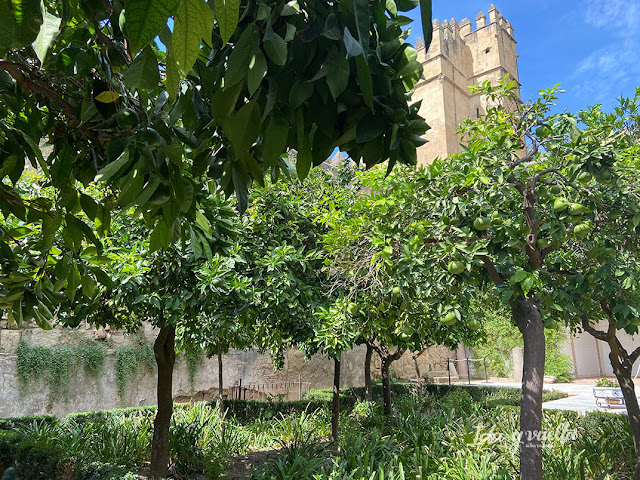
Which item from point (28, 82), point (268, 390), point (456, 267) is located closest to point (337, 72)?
point (28, 82)

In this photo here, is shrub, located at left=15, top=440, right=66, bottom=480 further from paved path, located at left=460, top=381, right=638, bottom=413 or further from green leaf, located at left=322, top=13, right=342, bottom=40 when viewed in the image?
paved path, located at left=460, top=381, right=638, bottom=413

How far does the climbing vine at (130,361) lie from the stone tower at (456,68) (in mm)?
16117

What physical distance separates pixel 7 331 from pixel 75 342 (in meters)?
1.47

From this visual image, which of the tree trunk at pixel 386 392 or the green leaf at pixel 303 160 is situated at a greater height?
the green leaf at pixel 303 160

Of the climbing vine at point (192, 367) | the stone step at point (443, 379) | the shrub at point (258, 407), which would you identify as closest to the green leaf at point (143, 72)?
the shrub at point (258, 407)

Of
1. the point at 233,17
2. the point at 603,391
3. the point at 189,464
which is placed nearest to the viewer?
the point at 233,17

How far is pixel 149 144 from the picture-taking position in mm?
999

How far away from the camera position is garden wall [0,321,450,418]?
9930 mm

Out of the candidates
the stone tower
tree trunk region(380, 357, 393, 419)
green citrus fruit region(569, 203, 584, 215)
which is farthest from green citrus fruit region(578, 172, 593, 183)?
the stone tower

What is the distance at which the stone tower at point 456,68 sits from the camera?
2348cm

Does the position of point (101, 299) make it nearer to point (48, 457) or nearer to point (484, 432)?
point (48, 457)

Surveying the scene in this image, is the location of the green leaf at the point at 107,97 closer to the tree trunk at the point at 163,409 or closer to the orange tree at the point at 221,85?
the orange tree at the point at 221,85

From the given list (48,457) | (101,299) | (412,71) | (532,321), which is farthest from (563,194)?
(48,457)

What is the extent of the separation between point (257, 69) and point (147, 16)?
200 millimetres
